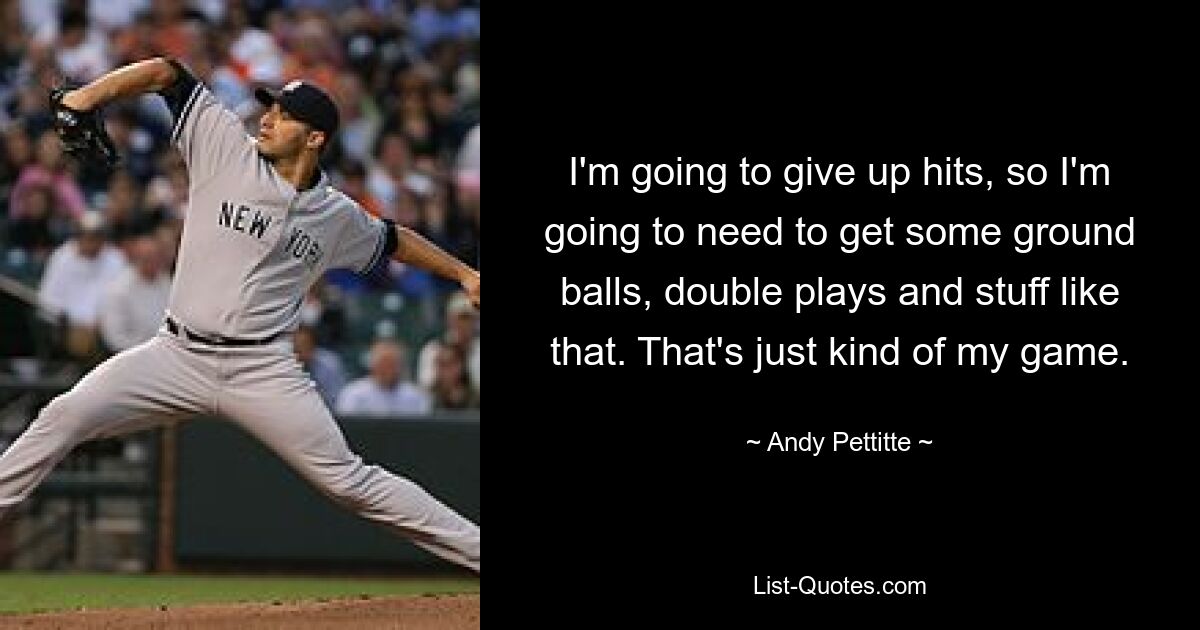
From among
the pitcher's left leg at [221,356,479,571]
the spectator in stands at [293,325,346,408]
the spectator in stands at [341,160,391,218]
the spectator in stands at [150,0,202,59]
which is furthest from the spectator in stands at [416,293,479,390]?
the pitcher's left leg at [221,356,479,571]

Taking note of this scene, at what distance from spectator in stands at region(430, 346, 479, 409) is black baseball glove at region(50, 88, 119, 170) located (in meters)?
6.10

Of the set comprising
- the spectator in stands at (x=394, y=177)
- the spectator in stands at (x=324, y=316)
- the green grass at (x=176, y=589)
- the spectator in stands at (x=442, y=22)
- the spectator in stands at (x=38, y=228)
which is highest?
the spectator in stands at (x=442, y=22)

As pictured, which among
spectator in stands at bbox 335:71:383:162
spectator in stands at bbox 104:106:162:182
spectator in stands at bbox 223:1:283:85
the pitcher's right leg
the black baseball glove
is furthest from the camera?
spectator in stands at bbox 335:71:383:162

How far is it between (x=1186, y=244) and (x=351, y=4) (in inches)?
414

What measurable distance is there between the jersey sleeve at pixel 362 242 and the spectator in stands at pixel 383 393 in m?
4.85

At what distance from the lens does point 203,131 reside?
356 inches

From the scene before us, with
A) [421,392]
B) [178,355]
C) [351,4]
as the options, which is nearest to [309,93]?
[178,355]

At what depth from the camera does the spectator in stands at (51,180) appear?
15227 mm

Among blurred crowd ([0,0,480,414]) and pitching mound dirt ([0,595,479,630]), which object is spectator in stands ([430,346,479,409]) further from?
pitching mound dirt ([0,595,479,630])

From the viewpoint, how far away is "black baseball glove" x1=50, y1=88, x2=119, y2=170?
336 inches

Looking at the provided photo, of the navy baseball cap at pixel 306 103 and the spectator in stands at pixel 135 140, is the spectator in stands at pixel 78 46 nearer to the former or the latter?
the spectator in stands at pixel 135 140

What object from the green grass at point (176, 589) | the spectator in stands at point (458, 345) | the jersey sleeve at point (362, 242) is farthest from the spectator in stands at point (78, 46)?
the jersey sleeve at point (362, 242)

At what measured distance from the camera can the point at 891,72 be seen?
31.2ft

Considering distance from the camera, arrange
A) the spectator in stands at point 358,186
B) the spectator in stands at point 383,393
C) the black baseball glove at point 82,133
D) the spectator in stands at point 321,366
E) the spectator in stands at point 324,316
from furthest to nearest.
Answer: the spectator in stands at point 358,186 → the spectator in stands at point 324,316 → the spectator in stands at point 383,393 → the spectator in stands at point 321,366 → the black baseball glove at point 82,133
